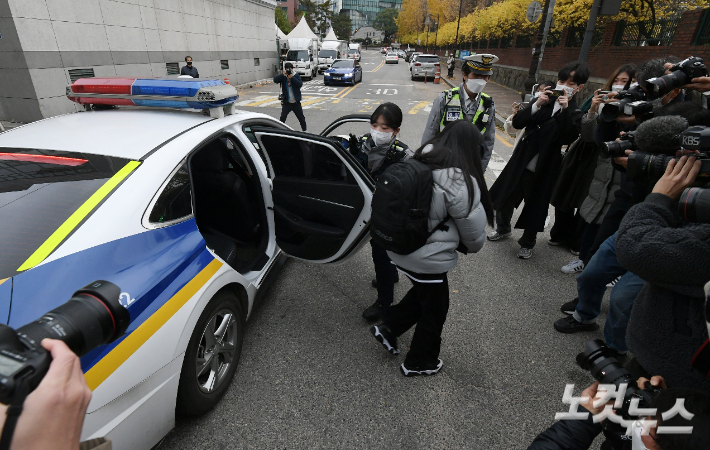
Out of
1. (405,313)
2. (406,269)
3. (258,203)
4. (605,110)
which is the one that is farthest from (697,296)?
(258,203)

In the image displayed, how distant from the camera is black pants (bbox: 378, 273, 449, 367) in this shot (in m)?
2.12

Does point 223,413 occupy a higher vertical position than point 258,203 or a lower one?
lower

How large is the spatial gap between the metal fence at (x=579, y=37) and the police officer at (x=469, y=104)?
39.6ft

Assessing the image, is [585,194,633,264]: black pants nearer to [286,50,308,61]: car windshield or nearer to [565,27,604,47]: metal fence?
[565,27,604,47]: metal fence

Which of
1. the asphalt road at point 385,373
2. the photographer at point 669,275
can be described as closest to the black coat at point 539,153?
the asphalt road at point 385,373

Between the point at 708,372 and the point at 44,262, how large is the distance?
235 centimetres

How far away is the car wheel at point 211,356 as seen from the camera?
1.78 m

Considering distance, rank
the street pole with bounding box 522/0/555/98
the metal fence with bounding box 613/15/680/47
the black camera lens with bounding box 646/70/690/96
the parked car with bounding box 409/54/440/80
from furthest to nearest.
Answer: the parked car with bounding box 409/54/440/80, the street pole with bounding box 522/0/555/98, the metal fence with bounding box 613/15/680/47, the black camera lens with bounding box 646/70/690/96

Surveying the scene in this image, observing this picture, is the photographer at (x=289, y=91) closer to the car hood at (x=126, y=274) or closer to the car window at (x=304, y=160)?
the car window at (x=304, y=160)

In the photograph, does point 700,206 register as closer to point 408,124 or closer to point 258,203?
point 258,203

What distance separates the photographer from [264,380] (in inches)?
90.4

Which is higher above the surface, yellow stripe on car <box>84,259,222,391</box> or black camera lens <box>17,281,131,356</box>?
black camera lens <box>17,281,131,356</box>

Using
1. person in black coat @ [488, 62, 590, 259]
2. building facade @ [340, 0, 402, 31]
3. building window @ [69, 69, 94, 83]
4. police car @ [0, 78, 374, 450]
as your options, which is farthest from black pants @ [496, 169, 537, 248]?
building facade @ [340, 0, 402, 31]

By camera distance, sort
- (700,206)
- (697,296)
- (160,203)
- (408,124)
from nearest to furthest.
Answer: (700,206) < (697,296) < (160,203) < (408,124)
